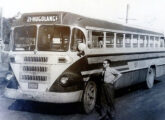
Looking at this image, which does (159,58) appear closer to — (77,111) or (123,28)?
(123,28)

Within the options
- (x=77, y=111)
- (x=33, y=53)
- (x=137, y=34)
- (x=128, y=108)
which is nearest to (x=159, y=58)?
(x=137, y=34)

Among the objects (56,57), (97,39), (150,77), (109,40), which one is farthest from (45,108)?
(150,77)

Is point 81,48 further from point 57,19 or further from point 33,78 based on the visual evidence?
point 33,78

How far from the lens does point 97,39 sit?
9.16 m

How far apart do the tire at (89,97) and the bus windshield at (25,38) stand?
188cm

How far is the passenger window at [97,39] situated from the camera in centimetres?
896

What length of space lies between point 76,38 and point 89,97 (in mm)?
1726

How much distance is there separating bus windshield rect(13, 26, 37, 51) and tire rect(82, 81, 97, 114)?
188 centimetres

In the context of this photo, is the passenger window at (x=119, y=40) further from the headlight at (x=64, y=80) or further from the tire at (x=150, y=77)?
the tire at (x=150, y=77)

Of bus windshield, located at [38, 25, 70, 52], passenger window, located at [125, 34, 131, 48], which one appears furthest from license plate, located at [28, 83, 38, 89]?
passenger window, located at [125, 34, 131, 48]

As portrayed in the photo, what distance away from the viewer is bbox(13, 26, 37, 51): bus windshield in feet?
27.7

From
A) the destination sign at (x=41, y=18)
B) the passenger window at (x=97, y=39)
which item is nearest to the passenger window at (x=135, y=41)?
the passenger window at (x=97, y=39)

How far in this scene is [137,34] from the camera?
12273 mm

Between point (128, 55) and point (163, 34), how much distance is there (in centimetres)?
487
